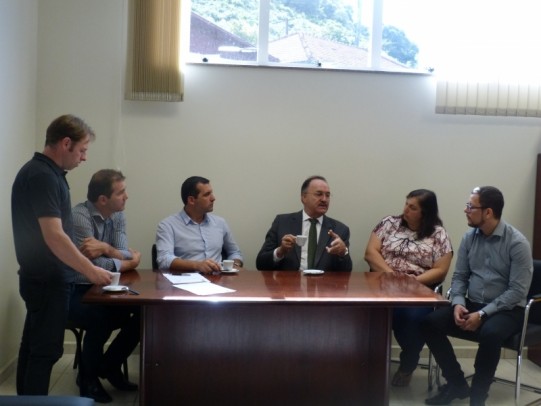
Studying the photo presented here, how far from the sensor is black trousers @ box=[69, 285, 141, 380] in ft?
11.7

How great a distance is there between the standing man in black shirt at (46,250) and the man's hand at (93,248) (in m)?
0.58

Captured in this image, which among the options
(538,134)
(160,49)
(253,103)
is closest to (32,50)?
(160,49)

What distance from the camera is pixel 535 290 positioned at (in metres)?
3.93

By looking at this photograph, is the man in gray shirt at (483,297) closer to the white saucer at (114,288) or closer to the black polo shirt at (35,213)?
the white saucer at (114,288)

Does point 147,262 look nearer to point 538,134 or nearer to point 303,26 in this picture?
point 303,26

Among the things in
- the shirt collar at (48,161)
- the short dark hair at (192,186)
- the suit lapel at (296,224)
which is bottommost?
the suit lapel at (296,224)

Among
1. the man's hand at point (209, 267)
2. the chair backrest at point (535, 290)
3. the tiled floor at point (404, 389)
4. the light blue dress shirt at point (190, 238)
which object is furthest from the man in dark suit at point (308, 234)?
the chair backrest at point (535, 290)

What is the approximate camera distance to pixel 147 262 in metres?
4.62

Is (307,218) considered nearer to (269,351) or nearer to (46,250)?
(269,351)

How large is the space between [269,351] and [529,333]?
1.46 m

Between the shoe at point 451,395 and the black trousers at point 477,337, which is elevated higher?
the black trousers at point 477,337

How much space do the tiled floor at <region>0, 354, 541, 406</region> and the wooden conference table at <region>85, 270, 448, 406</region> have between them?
0.52 meters

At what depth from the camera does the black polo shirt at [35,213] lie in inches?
108

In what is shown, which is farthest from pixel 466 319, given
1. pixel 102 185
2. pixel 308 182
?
pixel 102 185
